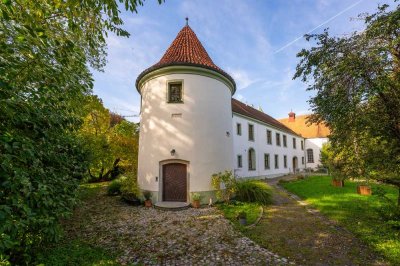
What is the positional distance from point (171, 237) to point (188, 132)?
222 inches

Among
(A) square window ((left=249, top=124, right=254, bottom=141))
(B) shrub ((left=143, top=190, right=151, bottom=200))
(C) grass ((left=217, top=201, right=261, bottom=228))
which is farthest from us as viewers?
(A) square window ((left=249, top=124, right=254, bottom=141))

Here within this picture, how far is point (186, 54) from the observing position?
501 inches

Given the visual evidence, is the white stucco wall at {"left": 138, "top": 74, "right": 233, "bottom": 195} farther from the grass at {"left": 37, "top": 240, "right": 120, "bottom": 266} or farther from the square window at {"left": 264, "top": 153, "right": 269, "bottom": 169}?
the square window at {"left": 264, "top": 153, "right": 269, "bottom": 169}

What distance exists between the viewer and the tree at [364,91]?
5855mm

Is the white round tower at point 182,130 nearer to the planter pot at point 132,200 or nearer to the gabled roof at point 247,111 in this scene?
the planter pot at point 132,200

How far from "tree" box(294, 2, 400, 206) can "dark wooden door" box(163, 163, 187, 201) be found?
22.4 ft

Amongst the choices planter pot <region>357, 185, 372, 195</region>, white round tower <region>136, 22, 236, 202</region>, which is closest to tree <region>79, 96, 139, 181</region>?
white round tower <region>136, 22, 236, 202</region>

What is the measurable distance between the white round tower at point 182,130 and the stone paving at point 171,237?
159 cm

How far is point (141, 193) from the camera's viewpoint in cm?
1198

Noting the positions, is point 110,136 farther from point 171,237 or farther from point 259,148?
point 259,148

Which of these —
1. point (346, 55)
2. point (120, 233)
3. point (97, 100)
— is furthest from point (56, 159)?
point (97, 100)

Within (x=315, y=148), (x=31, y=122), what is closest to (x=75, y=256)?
(x=31, y=122)

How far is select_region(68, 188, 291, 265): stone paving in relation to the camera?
18.4 ft

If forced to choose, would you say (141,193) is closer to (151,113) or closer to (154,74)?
(151,113)
